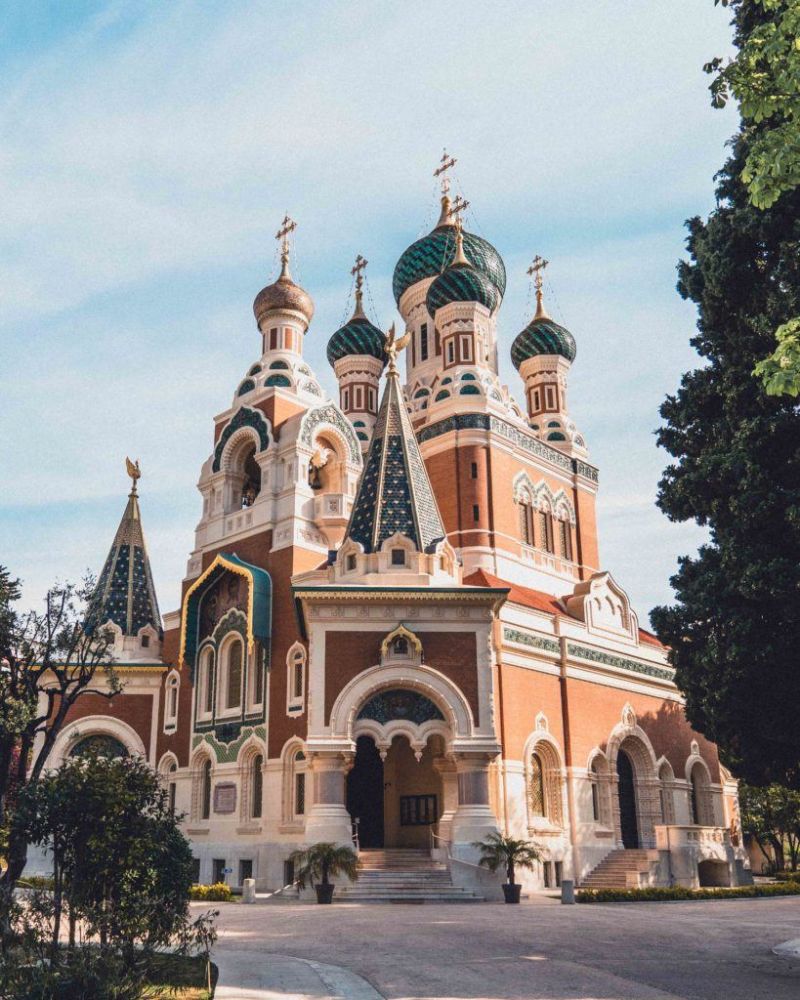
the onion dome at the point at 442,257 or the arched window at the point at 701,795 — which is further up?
the onion dome at the point at 442,257

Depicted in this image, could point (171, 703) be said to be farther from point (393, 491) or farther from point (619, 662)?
point (619, 662)

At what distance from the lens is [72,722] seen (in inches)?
998

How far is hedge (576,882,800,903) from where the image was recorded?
18.1 meters

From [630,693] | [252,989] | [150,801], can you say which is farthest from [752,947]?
[630,693]

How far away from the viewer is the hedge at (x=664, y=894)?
714 inches

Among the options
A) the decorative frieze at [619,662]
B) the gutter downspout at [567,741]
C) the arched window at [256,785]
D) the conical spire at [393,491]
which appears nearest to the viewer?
the conical spire at [393,491]

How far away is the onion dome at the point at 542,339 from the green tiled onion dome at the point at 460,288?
2.66m

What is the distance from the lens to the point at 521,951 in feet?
32.8

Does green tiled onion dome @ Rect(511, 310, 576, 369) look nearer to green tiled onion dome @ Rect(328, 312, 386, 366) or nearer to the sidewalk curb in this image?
green tiled onion dome @ Rect(328, 312, 386, 366)

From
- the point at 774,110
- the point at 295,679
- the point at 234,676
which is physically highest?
the point at 774,110

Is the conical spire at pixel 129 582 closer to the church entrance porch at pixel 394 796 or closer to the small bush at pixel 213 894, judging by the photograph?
the church entrance porch at pixel 394 796

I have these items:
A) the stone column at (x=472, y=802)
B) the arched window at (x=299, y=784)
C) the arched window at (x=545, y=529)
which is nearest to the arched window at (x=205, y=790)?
the arched window at (x=299, y=784)

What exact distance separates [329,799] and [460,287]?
16.3 m

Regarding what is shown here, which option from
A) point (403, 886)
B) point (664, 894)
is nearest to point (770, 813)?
point (664, 894)
